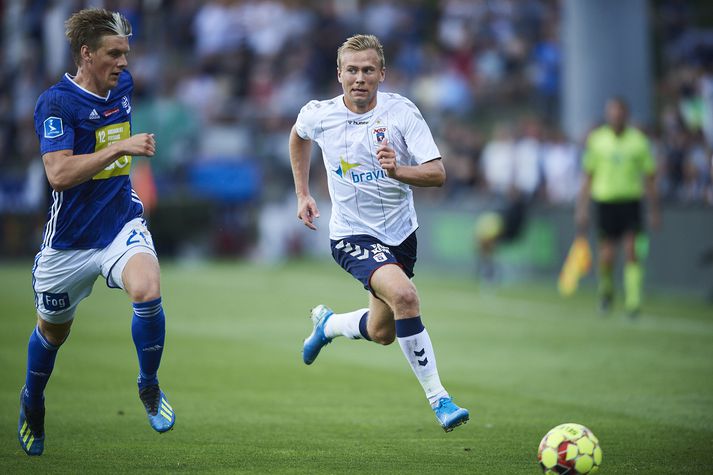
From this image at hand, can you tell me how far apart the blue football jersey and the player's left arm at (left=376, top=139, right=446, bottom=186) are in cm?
165

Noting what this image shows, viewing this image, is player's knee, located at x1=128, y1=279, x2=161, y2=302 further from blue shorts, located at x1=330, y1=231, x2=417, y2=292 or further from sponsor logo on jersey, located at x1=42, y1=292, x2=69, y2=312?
blue shorts, located at x1=330, y1=231, x2=417, y2=292

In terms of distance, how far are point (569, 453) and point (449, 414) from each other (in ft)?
3.40

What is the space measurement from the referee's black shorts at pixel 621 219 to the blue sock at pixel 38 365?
1007 centimetres

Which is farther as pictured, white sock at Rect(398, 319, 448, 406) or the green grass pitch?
white sock at Rect(398, 319, 448, 406)

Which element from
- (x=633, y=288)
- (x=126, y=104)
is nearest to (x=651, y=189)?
(x=633, y=288)

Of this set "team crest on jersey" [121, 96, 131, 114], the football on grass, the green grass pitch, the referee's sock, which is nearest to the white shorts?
"team crest on jersey" [121, 96, 131, 114]

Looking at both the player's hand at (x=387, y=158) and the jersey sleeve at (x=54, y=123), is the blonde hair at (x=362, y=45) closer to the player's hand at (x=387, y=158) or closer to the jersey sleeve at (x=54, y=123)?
the player's hand at (x=387, y=158)

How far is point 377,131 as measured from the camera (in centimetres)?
783

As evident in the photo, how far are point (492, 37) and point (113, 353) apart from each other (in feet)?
57.0

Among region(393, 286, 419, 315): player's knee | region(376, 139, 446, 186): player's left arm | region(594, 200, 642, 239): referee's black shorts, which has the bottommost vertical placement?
region(594, 200, 642, 239): referee's black shorts

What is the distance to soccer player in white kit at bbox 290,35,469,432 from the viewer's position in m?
7.49

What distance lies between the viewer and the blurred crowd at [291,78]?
2394 centimetres

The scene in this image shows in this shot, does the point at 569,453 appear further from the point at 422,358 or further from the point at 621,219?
the point at 621,219

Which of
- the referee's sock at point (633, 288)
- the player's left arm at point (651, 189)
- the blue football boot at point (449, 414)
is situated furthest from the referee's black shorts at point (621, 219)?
the blue football boot at point (449, 414)
